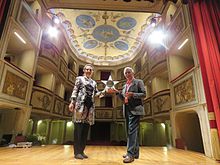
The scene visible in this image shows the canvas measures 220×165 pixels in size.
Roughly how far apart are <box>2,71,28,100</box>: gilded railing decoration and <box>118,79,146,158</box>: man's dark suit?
149 inches

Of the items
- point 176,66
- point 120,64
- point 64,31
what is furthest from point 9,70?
point 120,64

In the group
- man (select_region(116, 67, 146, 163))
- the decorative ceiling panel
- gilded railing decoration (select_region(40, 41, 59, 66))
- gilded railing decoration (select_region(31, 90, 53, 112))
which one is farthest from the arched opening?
gilded railing decoration (select_region(40, 41, 59, 66))

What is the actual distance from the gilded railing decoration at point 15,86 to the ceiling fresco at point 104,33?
574 cm

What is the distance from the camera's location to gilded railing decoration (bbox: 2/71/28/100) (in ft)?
15.0

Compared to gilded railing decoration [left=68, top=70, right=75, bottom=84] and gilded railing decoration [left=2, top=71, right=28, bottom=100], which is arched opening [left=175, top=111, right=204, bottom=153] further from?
gilded railing decoration [left=68, top=70, right=75, bottom=84]

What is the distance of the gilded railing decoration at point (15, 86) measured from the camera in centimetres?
459

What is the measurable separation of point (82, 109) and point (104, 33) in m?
10.2

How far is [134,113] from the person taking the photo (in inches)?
101

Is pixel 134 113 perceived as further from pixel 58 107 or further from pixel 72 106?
pixel 58 107

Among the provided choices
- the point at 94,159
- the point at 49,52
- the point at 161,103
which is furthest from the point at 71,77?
the point at 94,159

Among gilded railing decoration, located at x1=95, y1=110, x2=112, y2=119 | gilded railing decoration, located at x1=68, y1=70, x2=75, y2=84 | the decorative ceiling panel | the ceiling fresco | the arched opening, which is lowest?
the arched opening

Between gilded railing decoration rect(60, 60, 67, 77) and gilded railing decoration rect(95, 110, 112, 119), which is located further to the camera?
gilded railing decoration rect(95, 110, 112, 119)

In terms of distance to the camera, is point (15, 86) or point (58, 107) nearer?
point (15, 86)

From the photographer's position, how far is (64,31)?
1060 cm
